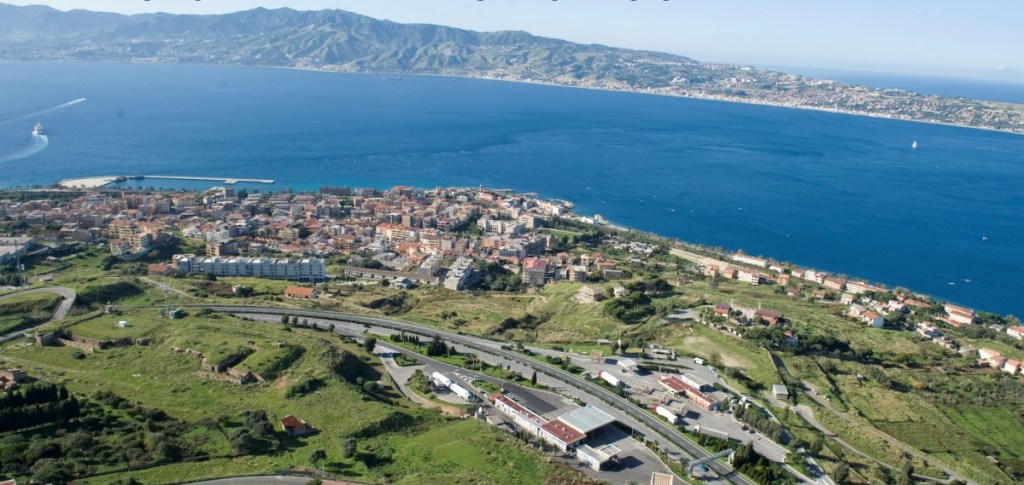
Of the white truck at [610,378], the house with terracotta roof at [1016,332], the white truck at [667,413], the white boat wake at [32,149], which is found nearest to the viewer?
the white truck at [667,413]

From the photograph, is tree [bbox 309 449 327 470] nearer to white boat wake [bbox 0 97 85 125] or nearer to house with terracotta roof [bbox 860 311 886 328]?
house with terracotta roof [bbox 860 311 886 328]

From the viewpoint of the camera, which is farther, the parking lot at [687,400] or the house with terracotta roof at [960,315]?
the house with terracotta roof at [960,315]

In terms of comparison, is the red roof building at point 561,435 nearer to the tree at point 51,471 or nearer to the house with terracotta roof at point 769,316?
the tree at point 51,471

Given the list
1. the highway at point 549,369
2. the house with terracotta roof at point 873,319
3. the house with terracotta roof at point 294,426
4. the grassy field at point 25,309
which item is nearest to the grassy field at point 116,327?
the grassy field at point 25,309

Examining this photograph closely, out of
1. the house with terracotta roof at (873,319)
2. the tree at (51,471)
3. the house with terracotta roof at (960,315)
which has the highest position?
the tree at (51,471)

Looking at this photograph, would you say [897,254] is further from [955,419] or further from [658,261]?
[955,419]

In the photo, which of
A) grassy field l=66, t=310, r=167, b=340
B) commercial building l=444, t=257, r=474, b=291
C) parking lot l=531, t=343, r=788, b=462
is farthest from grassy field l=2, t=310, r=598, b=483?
commercial building l=444, t=257, r=474, b=291
